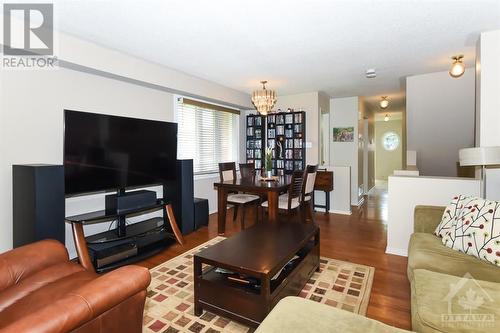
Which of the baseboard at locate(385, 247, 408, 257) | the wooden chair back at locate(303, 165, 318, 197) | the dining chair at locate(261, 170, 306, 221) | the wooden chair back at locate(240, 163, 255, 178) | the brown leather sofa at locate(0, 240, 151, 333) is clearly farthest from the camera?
the wooden chair back at locate(240, 163, 255, 178)

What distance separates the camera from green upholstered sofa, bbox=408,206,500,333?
3.78ft

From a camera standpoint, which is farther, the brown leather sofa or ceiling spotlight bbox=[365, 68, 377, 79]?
ceiling spotlight bbox=[365, 68, 377, 79]

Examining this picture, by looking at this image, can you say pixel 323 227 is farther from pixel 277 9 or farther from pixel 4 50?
pixel 4 50

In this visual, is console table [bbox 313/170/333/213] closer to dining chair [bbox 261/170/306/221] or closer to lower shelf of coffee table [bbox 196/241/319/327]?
dining chair [bbox 261/170/306/221]

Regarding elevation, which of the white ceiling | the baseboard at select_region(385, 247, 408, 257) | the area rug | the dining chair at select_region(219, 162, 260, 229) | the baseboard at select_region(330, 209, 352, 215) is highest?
the white ceiling

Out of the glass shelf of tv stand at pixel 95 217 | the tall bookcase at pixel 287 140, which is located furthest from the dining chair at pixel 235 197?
the glass shelf of tv stand at pixel 95 217

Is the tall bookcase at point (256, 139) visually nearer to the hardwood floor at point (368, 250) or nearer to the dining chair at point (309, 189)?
the hardwood floor at point (368, 250)

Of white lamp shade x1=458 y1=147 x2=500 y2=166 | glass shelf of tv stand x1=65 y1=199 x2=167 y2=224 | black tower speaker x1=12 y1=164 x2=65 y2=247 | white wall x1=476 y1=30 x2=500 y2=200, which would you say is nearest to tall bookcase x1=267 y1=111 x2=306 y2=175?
white wall x1=476 y1=30 x2=500 y2=200

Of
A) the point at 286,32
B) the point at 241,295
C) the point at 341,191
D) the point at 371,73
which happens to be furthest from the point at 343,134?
the point at 241,295

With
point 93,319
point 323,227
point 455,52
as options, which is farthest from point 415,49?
point 93,319

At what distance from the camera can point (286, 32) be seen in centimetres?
261

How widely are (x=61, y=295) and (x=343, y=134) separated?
5.82 m

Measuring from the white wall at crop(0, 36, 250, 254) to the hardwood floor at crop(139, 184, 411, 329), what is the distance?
54.5 inches

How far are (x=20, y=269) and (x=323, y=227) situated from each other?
3.61 m
